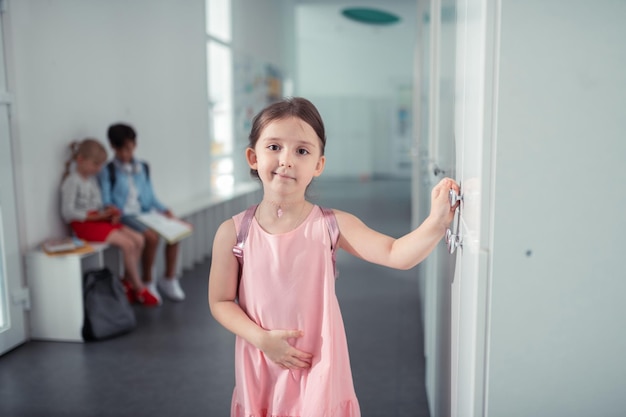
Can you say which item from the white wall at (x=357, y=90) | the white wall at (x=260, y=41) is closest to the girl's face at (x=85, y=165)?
the white wall at (x=260, y=41)

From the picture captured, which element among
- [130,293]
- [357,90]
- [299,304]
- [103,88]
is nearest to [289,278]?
[299,304]

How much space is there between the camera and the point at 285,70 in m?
9.99

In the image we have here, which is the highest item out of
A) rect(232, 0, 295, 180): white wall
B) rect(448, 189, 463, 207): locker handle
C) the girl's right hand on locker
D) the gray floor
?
rect(232, 0, 295, 180): white wall

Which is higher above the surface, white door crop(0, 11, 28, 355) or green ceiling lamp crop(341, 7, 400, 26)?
green ceiling lamp crop(341, 7, 400, 26)

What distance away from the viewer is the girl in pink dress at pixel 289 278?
4.37ft

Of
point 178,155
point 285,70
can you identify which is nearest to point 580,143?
point 178,155

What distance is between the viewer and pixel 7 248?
132 inches

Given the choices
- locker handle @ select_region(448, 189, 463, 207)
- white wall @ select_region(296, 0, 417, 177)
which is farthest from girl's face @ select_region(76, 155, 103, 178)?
white wall @ select_region(296, 0, 417, 177)

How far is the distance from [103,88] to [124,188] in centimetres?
73

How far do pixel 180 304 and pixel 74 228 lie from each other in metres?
0.87

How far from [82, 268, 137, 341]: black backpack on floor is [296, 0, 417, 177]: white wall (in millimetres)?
11332

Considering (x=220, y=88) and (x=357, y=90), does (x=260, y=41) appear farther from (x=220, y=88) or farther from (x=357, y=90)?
(x=357, y=90)

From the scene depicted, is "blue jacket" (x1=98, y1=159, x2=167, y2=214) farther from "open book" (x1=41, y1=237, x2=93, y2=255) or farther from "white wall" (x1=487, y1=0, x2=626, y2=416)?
"white wall" (x1=487, y1=0, x2=626, y2=416)

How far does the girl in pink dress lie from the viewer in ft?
4.37
